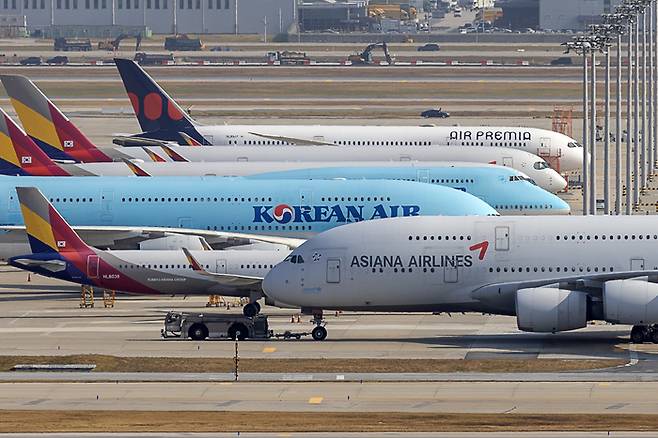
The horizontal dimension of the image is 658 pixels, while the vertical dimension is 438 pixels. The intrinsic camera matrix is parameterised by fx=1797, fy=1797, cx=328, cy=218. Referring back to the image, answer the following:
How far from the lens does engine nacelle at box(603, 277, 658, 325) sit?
60250 mm

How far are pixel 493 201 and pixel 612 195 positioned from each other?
90.0 feet

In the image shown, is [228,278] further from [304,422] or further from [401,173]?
[304,422]

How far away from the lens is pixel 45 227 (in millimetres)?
72000

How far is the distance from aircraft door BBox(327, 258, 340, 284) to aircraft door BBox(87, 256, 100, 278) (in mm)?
11332

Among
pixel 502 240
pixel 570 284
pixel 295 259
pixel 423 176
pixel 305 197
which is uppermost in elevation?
pixel 423 176

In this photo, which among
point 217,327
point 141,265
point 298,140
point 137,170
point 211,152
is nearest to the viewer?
point 217,327

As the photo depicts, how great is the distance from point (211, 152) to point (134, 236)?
86.0 ft

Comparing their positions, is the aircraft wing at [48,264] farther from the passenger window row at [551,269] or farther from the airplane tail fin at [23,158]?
the passenger window row at [551,269]

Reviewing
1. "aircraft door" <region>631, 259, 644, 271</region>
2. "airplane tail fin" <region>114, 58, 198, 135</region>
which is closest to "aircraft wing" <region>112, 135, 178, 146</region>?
"airplane tail fin" <region>114, 58, 198, 135</region>

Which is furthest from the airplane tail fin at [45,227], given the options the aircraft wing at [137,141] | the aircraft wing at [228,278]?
the aircraft wing at [137,141]

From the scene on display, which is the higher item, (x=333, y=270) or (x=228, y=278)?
(x=333, y=270)

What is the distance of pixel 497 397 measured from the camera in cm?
5038

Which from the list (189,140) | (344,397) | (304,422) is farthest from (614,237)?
(189,140)

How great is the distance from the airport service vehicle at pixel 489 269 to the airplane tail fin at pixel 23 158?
85.2ft
